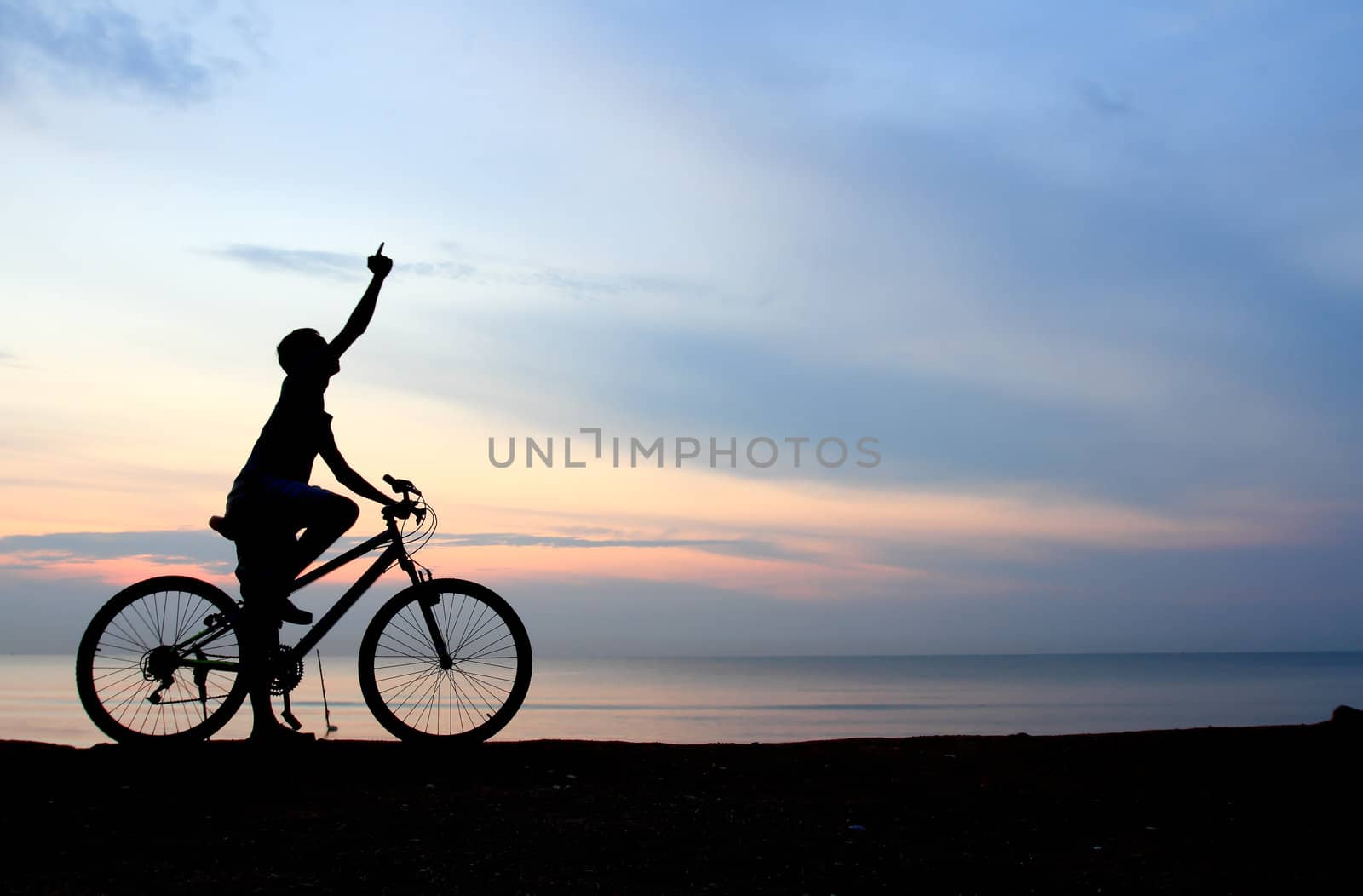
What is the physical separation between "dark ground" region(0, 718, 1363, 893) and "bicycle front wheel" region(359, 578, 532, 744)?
0.92ft

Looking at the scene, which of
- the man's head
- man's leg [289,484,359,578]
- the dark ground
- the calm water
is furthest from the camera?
the calm water

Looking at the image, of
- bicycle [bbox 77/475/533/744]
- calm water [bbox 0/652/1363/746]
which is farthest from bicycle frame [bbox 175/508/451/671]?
calm water [bbox 0/652/1363/746]

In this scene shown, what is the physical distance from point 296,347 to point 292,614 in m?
1.70

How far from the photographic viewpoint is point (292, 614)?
6324mm

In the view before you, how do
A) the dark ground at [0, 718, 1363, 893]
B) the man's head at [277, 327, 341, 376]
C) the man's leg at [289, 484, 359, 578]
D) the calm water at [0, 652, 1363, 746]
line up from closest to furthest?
the dark ground at [0, 718, 1363, 893] < the man's leg at [289, 484, 359, 578] < the man's head at [277, 327, 341, 376] < the calm water at [0, 652, 1363, 746]

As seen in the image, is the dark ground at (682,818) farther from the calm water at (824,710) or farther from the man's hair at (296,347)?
the calm water at (824,710)

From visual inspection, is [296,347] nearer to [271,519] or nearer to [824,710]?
[271,519]

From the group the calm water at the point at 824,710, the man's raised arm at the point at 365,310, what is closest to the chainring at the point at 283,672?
the man's raised arm at the point at 365,310

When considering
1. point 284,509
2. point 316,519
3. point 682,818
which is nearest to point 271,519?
point 284,509

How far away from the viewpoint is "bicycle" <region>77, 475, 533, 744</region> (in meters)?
6.30

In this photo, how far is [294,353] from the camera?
6.52 m

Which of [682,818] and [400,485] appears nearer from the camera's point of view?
[682,818]

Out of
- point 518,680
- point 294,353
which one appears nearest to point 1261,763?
point 518,680

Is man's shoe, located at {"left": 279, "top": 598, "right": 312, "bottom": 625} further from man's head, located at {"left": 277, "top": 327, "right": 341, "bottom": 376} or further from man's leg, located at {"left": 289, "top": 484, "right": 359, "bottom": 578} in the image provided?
man's head, located at {"left": 277, "top": 327, "right": 341, "bottom": 376}
